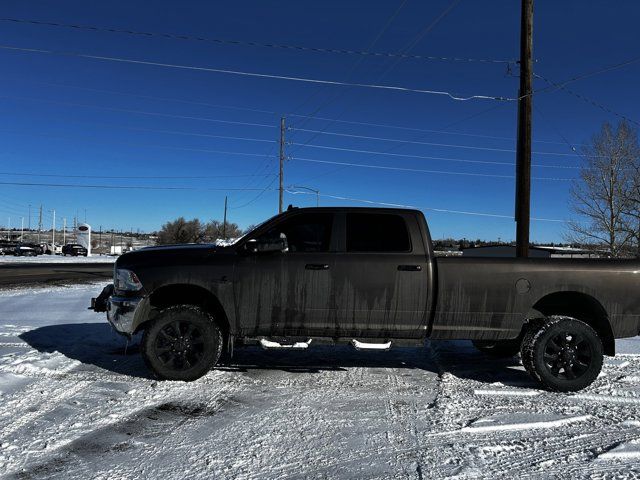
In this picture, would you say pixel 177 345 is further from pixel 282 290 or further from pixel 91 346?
pixel 91 346

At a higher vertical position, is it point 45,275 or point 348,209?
point 348,209

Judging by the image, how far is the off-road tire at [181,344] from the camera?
536cm

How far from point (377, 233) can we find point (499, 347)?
7.97 ft

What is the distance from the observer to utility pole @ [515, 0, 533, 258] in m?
9.66

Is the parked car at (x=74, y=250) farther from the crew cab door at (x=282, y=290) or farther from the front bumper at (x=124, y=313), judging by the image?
the crew cab door at (x=282, y=290)

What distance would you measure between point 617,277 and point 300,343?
3587 mm

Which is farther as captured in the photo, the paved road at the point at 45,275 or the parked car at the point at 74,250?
the parked car at the point at 74,250

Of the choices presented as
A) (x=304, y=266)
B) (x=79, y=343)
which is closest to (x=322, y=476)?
(x=304, y=266)

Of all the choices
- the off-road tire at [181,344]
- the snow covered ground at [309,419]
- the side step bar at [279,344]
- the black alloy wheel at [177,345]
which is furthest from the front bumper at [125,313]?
the side step bar at [279,344]

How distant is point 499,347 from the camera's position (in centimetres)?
648

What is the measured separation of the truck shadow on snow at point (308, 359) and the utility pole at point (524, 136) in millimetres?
3086

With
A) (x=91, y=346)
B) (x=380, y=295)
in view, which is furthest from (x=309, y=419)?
(x=91, y=346)

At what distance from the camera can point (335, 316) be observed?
5367mm

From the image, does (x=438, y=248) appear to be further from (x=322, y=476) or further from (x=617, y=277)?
(x=322, y=476)
